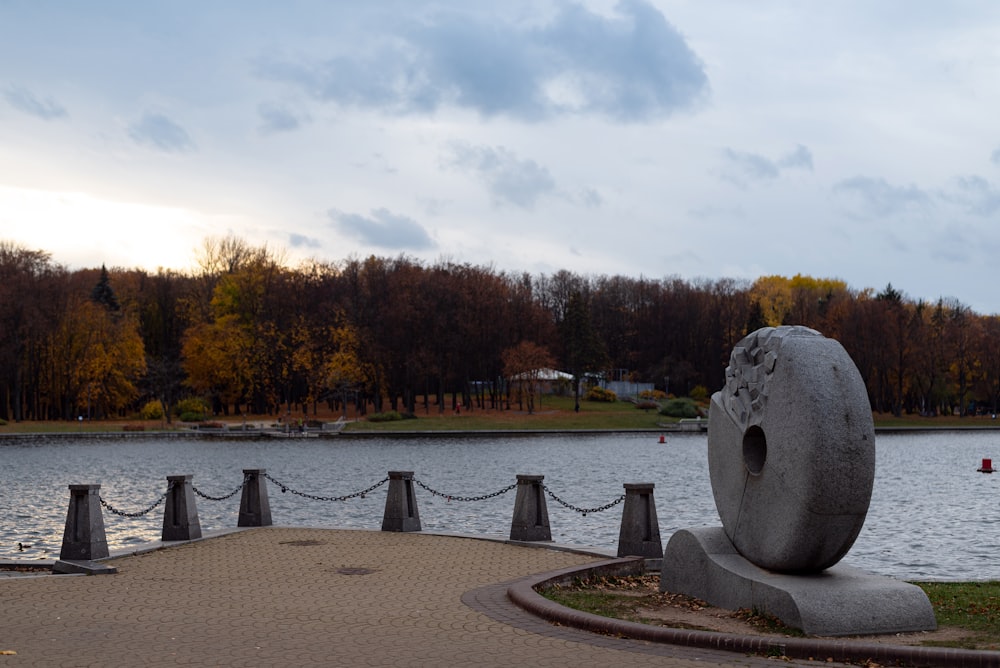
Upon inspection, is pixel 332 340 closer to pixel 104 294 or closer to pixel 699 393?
pixel 104 294

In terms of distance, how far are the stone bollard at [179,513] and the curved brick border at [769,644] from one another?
9.52 metres

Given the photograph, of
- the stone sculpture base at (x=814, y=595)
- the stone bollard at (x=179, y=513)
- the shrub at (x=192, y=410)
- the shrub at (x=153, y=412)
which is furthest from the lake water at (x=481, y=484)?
the shrub at (x=153, y=412)

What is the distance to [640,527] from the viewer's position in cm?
1814

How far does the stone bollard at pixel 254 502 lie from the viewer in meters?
23.5

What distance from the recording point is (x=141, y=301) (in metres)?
114

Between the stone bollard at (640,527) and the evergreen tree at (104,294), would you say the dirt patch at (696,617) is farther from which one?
the evergreen tree at (104,294)

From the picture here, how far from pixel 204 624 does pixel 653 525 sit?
8220mm

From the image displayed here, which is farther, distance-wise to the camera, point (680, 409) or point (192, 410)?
point (680, 409)

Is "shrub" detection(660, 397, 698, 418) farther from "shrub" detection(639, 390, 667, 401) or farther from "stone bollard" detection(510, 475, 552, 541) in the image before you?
"stone bollard" detection(510, 475, 552, 541)

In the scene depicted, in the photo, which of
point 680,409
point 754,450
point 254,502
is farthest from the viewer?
point 680,409

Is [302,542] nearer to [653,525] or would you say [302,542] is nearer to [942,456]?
[653,525]

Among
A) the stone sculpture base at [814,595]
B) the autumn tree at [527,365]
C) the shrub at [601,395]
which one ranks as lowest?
the stone sculpture base at [814,595]

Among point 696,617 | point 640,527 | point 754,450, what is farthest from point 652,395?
point 696,617

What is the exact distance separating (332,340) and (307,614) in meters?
85.6
